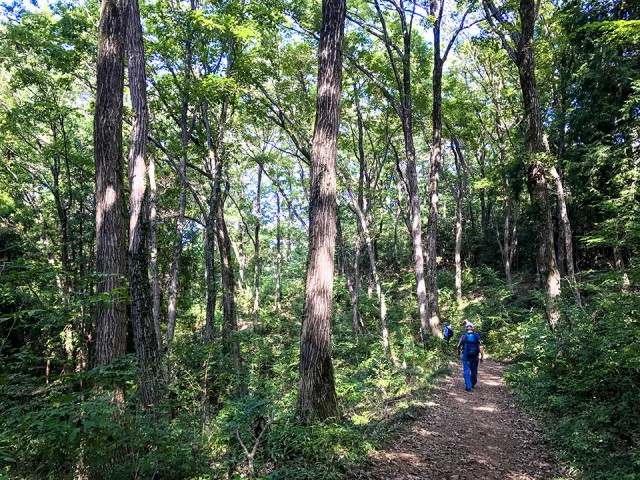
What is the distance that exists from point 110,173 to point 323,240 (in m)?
4.13

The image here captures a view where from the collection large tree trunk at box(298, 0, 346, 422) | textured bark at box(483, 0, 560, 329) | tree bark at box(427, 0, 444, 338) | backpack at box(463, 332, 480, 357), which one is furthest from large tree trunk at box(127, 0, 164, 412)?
tree bark at box(427, 0, 444, 338)

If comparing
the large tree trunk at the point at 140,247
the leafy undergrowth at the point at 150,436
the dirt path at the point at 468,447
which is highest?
the large tree trunk at the point at 140,247

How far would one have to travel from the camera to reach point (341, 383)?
8.95m

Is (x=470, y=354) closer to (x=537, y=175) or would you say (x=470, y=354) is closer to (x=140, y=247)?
(x=537, y=175)

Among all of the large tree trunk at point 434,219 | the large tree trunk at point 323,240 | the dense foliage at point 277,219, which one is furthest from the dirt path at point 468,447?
the large tree trunk at point 434,219

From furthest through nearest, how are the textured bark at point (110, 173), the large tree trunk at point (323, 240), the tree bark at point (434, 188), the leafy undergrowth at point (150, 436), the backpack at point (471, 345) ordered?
the tree bark at point (434, 188)
the backpack at point (471, 345)
the textured bark at point (110, 173)
the large tree trunk at point (323, 240)
the leafy undergrowth at point (150, 436)

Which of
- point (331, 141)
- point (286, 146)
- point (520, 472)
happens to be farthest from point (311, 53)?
point (520, 472)

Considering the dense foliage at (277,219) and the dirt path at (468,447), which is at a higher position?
the dense foliage at (277,219)

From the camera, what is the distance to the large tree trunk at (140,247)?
17.0ft

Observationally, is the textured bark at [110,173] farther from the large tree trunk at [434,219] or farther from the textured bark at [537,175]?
the large tree trunk at [434,219]

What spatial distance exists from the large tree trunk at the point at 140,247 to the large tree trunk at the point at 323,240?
6.83 feet

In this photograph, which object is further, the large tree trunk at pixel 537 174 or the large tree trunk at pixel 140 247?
the large tree trunk at pixel 537 174

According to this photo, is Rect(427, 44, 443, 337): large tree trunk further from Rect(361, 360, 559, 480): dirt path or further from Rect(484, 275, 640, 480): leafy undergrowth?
Rect(361, 360, 559, 480): dirt path

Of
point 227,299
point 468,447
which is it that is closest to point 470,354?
point 468,447
